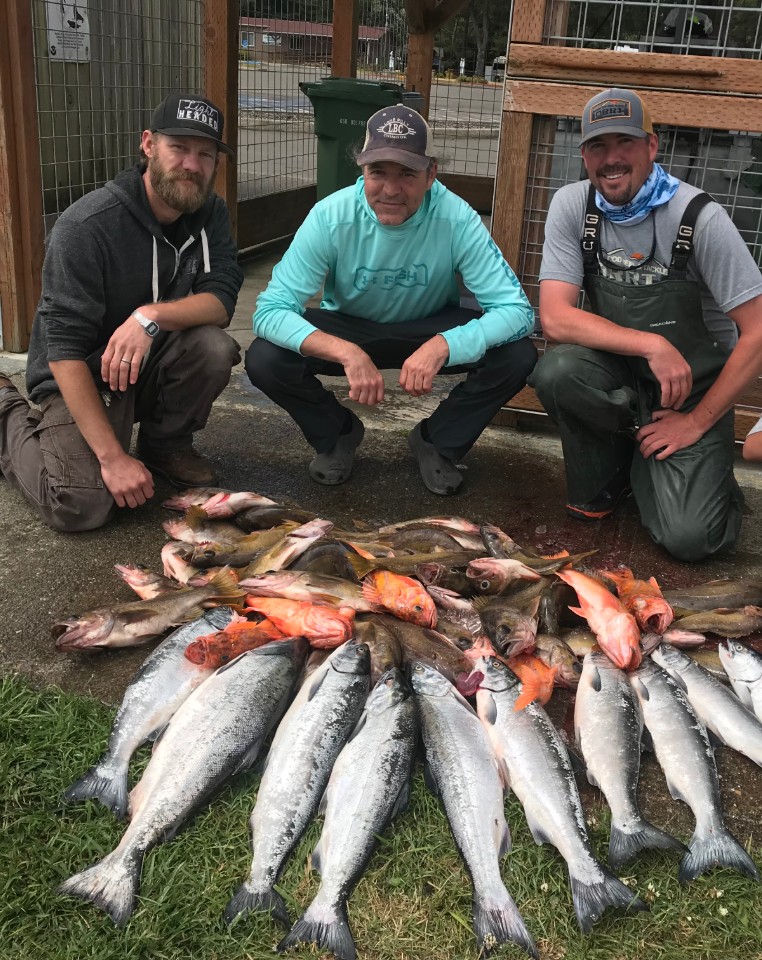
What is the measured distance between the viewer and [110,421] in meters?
4.06

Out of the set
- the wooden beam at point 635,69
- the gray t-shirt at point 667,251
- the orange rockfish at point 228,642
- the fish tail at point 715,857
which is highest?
the wooden beam at point 635,69

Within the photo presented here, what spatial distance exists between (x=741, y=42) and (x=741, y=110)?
16.8 inches

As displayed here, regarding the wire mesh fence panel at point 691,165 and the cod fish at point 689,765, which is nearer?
the cod fish at point 689,765

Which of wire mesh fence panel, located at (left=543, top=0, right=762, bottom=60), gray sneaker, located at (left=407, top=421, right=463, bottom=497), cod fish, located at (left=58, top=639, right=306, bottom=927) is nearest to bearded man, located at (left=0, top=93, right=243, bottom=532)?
gray sneaker, located at (left=407, top=421, right=463, bottom=497)

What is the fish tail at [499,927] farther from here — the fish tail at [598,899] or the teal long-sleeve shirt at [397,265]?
the teal long-sleeve shirt at [397,265]

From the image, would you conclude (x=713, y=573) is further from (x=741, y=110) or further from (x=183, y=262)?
(x=183, y=262)

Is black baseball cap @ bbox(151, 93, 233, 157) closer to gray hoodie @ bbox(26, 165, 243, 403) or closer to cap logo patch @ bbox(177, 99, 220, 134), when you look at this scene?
cap logo patch @ bbox(177, 99, 220, 134)

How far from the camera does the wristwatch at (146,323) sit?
12.6 feet

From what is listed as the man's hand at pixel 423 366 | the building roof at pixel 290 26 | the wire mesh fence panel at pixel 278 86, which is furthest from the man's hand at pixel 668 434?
the building roof at pixel 290 26

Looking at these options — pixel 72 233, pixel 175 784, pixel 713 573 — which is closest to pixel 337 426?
pixel 72 233

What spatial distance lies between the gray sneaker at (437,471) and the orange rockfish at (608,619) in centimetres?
122

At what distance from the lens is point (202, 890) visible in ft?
7.60

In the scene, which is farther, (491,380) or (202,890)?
(491,380)

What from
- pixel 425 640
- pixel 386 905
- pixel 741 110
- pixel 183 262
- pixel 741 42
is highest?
pixel 741 42
